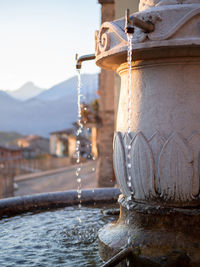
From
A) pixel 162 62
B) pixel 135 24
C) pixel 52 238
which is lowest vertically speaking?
pixel 52 238

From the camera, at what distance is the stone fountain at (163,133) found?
2.05 m

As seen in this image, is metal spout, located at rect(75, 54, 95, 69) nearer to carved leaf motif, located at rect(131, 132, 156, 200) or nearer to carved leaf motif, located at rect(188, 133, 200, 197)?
carved leaf motif, located at rect(131, 132, 156, 200)

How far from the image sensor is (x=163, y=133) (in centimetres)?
216

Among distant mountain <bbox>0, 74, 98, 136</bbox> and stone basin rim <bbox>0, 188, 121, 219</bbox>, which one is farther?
distant mountain <bbox>0, 74, 98, 136</bbox>

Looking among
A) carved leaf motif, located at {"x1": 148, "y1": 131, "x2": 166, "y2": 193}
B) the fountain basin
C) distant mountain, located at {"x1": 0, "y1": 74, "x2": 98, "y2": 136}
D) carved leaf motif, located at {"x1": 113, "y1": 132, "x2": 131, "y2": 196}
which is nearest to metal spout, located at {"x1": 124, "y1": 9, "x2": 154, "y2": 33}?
carved leaf motif, located at {"x1": 148, "y1": 131, "x2": 166, "y2": 193}

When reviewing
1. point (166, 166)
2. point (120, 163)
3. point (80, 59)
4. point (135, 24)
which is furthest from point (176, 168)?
point (80, 59)

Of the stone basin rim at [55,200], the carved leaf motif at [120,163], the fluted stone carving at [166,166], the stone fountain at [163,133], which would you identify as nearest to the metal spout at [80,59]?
the stone fountain at [163,133]

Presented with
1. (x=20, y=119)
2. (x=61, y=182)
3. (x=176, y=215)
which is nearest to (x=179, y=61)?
(x=176, y=215)

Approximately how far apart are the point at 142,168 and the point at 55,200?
175 centimetres

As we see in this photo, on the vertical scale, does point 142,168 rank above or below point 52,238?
above

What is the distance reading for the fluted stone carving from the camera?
211cm

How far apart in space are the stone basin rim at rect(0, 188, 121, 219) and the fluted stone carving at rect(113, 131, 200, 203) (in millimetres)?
1581

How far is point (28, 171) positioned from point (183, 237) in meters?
20.5

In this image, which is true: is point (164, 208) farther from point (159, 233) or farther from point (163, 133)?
point (163, 133)
